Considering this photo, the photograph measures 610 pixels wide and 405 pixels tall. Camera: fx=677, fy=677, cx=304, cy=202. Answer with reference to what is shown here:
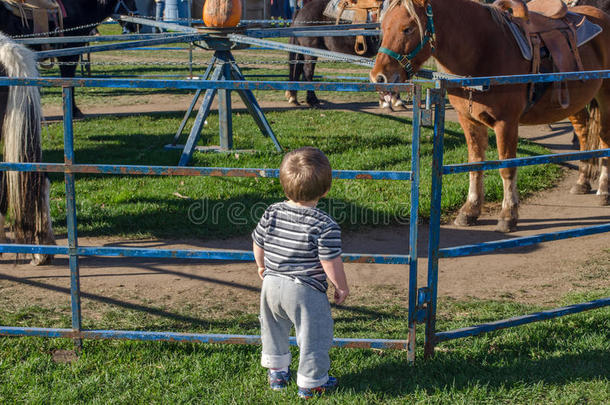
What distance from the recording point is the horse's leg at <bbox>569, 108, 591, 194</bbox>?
286 inches

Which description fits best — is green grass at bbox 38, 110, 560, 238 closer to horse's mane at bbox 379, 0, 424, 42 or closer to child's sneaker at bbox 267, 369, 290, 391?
horse's mane at bbox 379, 0, 424, 42

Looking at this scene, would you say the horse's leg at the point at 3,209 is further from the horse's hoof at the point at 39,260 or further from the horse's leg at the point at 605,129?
the horse's leg at the point at 605,129

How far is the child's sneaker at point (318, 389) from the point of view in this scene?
3199 mm

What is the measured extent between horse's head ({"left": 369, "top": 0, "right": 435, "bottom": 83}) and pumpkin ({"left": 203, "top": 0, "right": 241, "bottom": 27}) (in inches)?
117

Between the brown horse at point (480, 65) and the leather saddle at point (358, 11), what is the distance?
5367 millimetres

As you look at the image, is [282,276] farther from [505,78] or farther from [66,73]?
[66,73]

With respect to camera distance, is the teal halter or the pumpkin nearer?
the teal halter

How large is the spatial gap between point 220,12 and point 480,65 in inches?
Answer: 133

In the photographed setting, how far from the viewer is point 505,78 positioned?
11.5 feet

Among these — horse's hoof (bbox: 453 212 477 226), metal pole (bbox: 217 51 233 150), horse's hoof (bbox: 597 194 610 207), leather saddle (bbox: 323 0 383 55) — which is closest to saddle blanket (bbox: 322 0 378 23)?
leather saddle (bbox: 323 0 383 55)

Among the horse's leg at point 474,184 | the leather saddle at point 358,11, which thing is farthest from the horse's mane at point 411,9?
the leather saddle at point 358,11

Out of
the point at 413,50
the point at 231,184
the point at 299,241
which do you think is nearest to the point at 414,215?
the point at 299,241

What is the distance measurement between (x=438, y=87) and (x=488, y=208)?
383cm

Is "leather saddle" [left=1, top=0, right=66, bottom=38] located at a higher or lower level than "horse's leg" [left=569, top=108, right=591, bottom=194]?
higher
